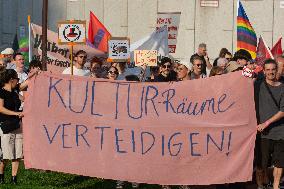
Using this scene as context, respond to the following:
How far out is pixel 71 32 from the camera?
49.9 ft

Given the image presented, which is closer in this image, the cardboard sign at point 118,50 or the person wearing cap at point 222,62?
the person wearing cap at point 222,62

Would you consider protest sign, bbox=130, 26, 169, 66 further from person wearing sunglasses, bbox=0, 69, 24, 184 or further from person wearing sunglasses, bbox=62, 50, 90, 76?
person wearing sunglasses, bbox=0, 69, 24, 184

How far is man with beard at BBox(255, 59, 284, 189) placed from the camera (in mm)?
11211

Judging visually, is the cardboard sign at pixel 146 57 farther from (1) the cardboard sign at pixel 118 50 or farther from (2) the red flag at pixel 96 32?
(2) the red flag at pixel 96 32

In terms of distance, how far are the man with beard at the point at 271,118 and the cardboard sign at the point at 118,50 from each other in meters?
5.49

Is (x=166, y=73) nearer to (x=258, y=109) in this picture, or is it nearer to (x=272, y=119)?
(x=258, y=109)

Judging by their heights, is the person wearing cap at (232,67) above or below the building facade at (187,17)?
below

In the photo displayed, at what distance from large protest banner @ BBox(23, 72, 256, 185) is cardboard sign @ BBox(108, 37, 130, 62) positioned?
5238mm

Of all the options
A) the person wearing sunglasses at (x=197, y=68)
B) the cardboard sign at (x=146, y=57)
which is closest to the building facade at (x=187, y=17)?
the cardboard sign at (x=146, y=57)

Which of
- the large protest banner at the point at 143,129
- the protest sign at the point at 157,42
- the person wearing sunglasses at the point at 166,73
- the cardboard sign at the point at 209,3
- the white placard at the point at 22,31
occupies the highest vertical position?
the cardboard sign at the point at 209,3

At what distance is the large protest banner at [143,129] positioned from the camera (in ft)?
35.9

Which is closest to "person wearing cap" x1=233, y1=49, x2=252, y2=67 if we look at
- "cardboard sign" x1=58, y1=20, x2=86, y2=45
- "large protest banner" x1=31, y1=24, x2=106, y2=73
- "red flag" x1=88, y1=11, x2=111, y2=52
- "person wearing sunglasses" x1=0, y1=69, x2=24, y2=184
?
"cardboard sign" x1=58, y1=20, x2=86, y2=45

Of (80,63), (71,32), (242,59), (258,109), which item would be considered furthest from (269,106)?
(71,32)

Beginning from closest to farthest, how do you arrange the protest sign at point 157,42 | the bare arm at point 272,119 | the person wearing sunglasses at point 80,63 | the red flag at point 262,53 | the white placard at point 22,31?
the bare arm at point 272,119 < the person wearing sunglasses at point 80,63 < the red flag at point 262,53 < the protest sign at point 157,42 < the white placard at point 22,31
